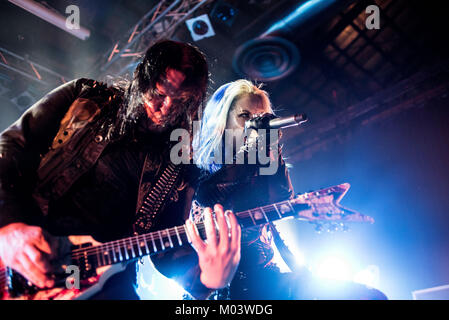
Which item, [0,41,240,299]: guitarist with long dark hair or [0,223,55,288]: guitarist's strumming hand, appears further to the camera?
[0,41,240,299]: guitarist with long dark hair

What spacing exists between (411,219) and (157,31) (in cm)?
755

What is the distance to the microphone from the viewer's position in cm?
201

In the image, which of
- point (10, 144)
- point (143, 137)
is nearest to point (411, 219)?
point (143, 137)

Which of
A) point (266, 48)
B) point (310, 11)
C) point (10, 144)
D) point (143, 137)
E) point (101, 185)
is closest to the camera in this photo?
point (10, 144)

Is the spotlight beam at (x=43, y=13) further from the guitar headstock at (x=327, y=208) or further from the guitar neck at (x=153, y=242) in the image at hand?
the guitar headstock at (x=327, y=208)

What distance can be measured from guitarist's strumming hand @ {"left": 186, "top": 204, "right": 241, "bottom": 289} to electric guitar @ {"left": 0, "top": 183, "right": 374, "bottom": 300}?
0.14m

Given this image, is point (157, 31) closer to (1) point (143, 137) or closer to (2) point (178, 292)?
(1) point (143, 137)

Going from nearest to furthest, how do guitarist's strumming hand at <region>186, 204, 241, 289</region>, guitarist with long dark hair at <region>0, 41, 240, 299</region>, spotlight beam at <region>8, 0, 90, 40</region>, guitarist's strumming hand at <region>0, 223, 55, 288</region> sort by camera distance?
guitarist's strumming hand at <region>0, 223, 55, 288</region> < guitarist with long dark hair at <region>0, 41, 240, 299</region> < guitarist's strumming hand at <region>186, 204, 241, 289</region> < spotlight beam at <region>8, 0, 90, 40</region>

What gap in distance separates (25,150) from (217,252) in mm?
1387

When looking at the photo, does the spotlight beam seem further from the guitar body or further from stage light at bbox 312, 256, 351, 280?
stage light at bbox 312, 256, 351, 280

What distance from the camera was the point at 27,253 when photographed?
1.26 meters

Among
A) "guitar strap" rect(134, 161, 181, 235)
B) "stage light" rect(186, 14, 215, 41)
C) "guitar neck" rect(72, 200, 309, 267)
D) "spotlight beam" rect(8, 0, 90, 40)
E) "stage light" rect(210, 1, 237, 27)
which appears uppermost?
"spotlight beam" rect(8, 0, 90, 40)

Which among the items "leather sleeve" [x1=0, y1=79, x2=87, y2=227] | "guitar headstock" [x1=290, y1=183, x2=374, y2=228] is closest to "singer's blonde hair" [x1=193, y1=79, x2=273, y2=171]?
"guitar headstock" [x1=290, y1=183, x2=374, y2=228]

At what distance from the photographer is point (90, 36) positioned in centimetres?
621
